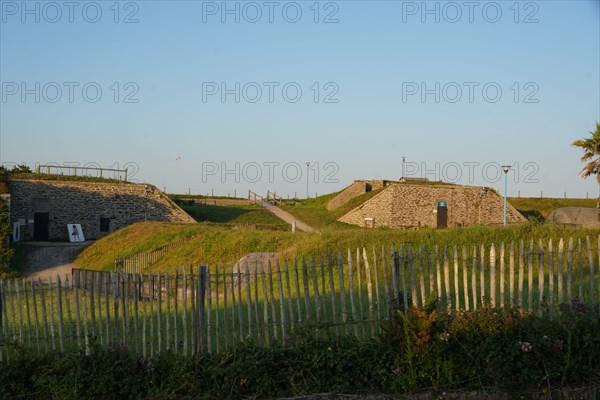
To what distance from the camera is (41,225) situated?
1633 inches

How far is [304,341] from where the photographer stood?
8.16 meters

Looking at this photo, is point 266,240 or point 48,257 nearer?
point 266,240

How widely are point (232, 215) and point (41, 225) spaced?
12.8m

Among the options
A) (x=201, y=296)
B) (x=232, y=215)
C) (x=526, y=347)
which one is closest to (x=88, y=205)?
(x=232, y=215)

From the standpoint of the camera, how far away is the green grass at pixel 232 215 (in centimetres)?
4438

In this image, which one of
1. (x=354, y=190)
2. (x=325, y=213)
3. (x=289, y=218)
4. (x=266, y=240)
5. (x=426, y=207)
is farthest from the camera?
(x=354, y=190)

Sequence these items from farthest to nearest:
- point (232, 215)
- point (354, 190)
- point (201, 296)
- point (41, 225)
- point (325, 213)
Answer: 1. point (354, 190)
2. point (325, 213)
3. point (232, 215)
4. point (41, 225)
5. point (201, 296)

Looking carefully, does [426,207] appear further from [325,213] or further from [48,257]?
[48,257]

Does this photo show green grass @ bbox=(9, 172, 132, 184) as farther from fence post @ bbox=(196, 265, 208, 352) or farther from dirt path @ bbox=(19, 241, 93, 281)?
fence post @ bbox=(196, 265, 208, 352)

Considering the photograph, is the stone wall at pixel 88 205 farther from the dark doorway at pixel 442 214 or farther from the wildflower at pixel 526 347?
the wildflower at pixel 526 347

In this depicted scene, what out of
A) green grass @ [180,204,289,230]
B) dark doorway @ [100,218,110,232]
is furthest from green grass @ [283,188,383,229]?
dark doorway @ [100,218,110,232]

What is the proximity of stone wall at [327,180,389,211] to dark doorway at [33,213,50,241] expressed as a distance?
72.6ft

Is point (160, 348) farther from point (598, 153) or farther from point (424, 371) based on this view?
point (598, 153)

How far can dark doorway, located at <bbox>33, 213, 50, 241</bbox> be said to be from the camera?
41125mm
